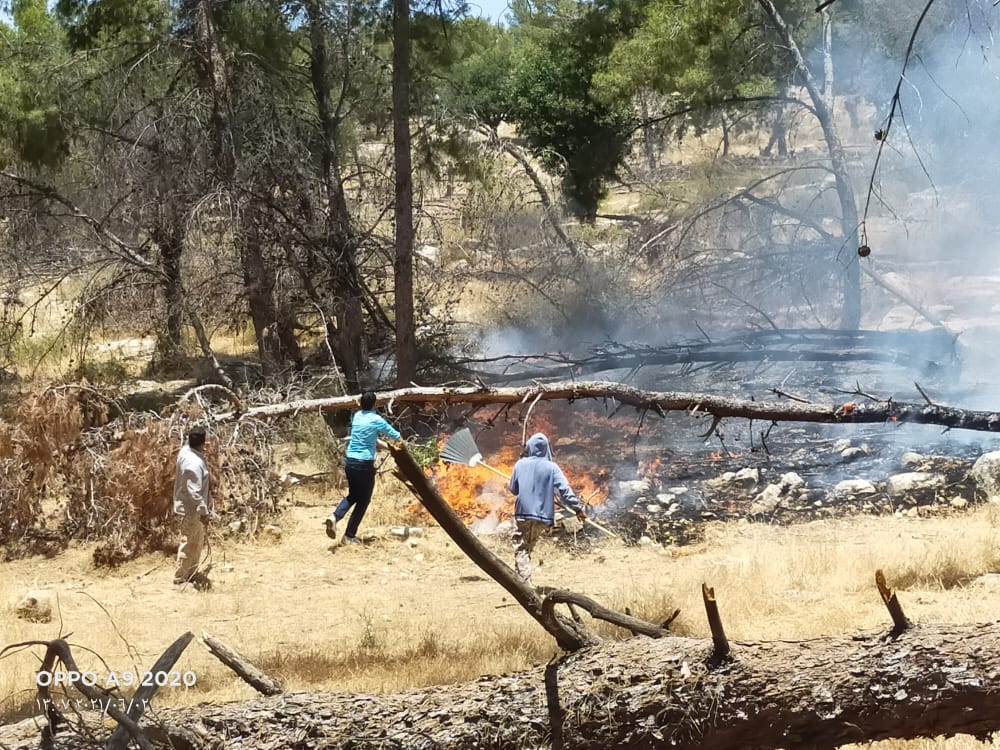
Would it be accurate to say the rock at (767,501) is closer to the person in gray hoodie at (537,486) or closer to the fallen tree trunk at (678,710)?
the person in gray hoodie at (537,486)

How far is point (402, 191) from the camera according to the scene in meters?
13.4

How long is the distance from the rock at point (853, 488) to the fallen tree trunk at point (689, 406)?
4.83ft

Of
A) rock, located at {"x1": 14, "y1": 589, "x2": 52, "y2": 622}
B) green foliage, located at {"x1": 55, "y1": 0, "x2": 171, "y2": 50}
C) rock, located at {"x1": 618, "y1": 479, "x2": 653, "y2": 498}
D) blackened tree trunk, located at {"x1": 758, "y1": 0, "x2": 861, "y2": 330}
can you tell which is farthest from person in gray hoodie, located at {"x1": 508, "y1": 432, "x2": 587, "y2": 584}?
green foliage, located at {"x1": 55, "y1": 0, "x2": 171, "y2": 50}

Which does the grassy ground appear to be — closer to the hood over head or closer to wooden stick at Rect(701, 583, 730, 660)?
the hood over head

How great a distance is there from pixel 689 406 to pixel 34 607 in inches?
239

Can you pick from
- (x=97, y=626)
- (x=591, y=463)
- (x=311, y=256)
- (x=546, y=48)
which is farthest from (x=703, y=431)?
(x=546, y=48)

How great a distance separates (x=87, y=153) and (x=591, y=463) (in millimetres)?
9122

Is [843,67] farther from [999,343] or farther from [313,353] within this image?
[313,353]

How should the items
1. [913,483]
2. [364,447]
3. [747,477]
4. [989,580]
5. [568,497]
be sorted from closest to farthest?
[989,580] < [568,497] < [364,447] < [913,483] < [747,477]

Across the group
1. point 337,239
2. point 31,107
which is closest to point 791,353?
point 337,239

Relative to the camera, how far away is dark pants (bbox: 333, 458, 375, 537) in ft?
30.2

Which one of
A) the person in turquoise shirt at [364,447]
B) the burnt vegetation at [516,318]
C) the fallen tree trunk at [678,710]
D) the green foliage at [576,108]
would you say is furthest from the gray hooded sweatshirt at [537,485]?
the green foliage at [576,108]

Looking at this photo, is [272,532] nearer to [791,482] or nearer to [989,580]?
[791,482]

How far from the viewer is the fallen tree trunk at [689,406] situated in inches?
353
